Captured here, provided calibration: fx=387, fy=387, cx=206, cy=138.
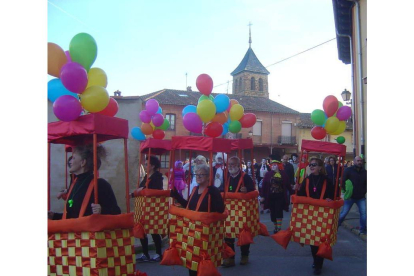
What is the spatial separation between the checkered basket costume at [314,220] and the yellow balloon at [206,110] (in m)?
1.72

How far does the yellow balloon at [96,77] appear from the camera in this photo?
3441mm

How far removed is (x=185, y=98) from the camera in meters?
34.5

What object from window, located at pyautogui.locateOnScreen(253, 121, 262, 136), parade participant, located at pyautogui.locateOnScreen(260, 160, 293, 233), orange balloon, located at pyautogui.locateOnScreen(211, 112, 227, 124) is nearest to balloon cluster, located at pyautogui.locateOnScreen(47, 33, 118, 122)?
orange balloon, located at pyautogui.locateOnScreen(211, 112, 227, 124)

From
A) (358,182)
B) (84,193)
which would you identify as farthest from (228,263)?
(358,182)

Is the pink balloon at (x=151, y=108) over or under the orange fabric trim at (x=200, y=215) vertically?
over

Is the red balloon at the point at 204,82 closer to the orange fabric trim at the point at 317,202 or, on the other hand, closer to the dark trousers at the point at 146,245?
the orange fabric trim at the point at 317,202

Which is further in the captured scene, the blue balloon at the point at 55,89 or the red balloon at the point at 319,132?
the red balloon at the point at 319,132

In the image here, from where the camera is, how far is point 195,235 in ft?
13.0

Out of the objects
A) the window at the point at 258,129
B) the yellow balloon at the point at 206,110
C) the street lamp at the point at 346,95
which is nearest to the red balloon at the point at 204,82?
the yellow balloon at the point at 206,110

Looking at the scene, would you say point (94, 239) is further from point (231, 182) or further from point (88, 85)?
point (231, 182)

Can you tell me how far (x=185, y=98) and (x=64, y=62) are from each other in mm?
31545

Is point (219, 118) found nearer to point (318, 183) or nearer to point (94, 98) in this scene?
point (318, 183)

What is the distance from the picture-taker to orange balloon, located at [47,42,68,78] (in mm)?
2938

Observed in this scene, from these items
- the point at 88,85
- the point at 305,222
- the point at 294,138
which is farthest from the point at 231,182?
the point at 294,138
